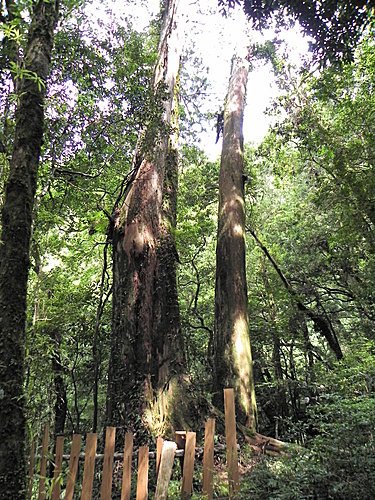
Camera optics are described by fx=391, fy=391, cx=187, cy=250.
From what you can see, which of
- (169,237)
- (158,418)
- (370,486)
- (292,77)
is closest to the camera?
(370,486)

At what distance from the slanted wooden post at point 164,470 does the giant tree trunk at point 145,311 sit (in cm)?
137

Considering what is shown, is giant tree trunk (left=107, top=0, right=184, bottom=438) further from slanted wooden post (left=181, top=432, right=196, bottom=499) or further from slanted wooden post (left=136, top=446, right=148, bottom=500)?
slanted wooden post (left=136, top=446, right=148, bottom=500)

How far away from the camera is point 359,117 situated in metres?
7.97

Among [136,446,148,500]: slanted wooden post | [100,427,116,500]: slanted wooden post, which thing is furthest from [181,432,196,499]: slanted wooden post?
[100,427,116,500]: slanted wooden post

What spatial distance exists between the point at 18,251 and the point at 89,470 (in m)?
1.84

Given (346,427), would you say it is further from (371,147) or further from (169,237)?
(371,147)

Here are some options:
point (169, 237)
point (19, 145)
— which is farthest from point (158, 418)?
point (19, 145)

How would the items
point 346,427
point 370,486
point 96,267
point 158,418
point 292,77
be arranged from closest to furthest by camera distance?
point 370,486 < point 346,427 < point 158,418 < point 96,267 < point 292,77

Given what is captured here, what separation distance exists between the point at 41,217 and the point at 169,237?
226cm

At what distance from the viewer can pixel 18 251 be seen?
2371 millimetres

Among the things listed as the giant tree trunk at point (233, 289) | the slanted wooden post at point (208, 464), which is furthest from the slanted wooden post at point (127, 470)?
the giant tree trunk at point (233, 289)

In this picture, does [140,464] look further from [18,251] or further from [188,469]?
[18,251]

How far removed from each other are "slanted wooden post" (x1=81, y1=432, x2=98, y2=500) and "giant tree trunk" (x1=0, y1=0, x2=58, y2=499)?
42.7 inches

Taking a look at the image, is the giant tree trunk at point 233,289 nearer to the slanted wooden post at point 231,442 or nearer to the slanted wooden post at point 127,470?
the slanted wooden post at point 231,442
